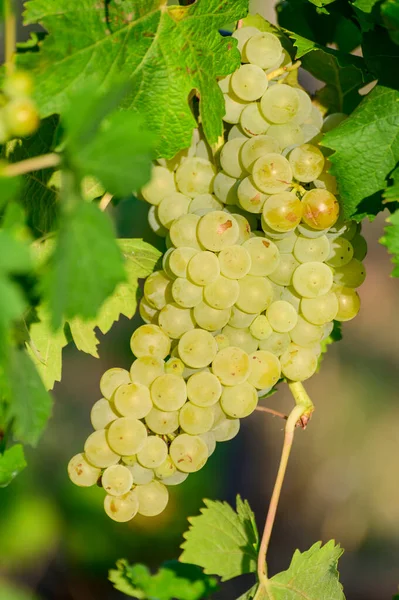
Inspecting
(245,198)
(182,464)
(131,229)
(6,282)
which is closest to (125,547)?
(131,229)

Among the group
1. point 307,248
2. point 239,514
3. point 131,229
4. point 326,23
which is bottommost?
point 239,514

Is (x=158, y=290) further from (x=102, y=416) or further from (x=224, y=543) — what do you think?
(x=224, y=543)

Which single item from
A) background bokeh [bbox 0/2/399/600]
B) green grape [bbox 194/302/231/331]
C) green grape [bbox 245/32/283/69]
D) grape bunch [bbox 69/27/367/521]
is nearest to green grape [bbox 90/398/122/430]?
grape bunch [bbox 69/27/367/521]

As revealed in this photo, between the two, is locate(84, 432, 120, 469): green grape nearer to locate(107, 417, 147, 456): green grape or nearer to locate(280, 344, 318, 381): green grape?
locate(107, 417, 147, 456): green grape

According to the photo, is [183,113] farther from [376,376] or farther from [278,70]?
[376,376]

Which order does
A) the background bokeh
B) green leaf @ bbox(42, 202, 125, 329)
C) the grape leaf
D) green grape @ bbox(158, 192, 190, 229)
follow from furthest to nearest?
the background bokeh < green grape @ bbox(158, 192, 190, 229) < the grape leaf < green leaf @ bbox(42, 202, 125, 329)
